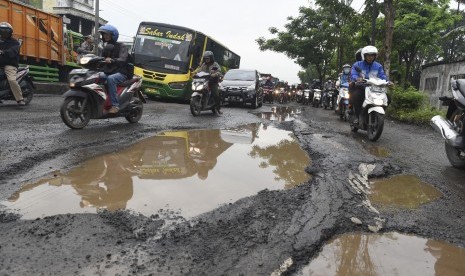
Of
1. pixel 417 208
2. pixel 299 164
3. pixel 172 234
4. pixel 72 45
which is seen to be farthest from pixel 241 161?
pixel 72 45

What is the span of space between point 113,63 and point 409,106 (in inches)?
326

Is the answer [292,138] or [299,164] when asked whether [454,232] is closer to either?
[299,164]

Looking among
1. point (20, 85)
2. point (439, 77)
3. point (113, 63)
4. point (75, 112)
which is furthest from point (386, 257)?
point (439, 77)

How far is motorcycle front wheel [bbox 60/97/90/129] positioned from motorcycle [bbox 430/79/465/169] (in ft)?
16.1

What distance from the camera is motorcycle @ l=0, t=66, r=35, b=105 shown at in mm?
8202

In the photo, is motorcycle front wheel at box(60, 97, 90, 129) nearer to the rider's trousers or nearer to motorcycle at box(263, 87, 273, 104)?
the rider's trousers

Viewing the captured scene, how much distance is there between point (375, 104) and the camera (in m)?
6.61

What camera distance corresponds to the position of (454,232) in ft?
8.55

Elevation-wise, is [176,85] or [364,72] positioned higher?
[364,72]

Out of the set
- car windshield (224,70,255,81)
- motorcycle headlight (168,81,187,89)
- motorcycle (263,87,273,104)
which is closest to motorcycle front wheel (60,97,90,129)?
motorcycle headlight (168,81,187,89)

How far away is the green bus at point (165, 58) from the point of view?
1366 centimetres

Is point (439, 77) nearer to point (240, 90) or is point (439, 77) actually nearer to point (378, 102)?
point (240, 90)

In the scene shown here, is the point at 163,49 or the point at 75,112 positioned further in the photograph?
the point at 163,49

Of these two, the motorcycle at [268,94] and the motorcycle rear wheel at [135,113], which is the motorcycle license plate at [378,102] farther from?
the motorcycle at [268,94]
